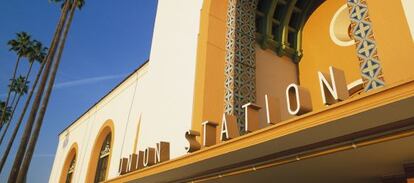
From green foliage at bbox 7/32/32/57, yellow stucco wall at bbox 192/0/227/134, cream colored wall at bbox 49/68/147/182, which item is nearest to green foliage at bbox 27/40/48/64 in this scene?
green foliage at bbox 7/32/32/57

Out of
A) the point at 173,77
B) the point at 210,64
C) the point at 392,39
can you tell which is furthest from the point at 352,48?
the point at 173,77

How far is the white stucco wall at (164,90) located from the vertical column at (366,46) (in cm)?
466

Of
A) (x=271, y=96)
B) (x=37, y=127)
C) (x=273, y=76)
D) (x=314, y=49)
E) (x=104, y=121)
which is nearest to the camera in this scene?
(x=271, y=96)

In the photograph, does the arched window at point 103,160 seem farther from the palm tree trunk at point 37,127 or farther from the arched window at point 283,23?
the arched window at point 283,23

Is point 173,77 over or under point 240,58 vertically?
over

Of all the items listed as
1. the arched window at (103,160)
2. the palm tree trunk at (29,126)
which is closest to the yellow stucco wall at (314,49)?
the arched window at (103,160)

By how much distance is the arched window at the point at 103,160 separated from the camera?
16.8m

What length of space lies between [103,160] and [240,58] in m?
11.1

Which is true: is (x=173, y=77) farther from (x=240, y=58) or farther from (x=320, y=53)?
(x=320, y=53)

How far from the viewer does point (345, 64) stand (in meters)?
9.43

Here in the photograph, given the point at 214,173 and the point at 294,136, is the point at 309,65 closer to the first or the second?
the point at 214,173

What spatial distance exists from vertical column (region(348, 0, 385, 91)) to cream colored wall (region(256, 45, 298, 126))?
4127 millimetres

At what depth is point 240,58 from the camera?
9.30m

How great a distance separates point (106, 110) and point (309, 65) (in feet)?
38.4
